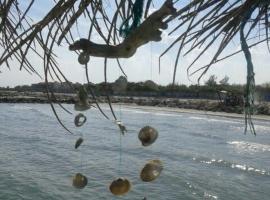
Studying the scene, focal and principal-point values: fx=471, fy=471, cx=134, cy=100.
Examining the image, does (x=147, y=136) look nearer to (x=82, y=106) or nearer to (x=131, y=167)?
(x=82, y=106)

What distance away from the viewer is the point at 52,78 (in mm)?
1301

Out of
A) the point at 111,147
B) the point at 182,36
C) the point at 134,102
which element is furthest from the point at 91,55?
the point at 134,102

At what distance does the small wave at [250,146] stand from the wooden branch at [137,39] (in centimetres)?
2291

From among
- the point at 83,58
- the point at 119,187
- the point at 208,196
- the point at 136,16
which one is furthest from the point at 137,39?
the point at 208,196

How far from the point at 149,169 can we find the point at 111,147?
845 inches

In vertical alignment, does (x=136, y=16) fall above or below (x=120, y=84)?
above

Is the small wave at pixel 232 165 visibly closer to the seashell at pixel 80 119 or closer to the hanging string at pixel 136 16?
the seashell at pixel 80 119

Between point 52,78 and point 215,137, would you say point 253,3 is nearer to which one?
point 52,78

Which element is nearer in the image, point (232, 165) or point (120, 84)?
point (120, 84)

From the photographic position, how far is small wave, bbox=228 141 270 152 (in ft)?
77.0

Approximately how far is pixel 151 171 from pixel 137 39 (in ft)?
1.22

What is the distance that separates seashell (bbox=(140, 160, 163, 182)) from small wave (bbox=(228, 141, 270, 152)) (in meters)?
22.6

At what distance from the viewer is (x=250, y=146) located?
2483 centimetres

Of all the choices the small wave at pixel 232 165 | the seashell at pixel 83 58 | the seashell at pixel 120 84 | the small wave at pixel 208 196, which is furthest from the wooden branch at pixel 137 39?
the small wave at pixel 232 165
